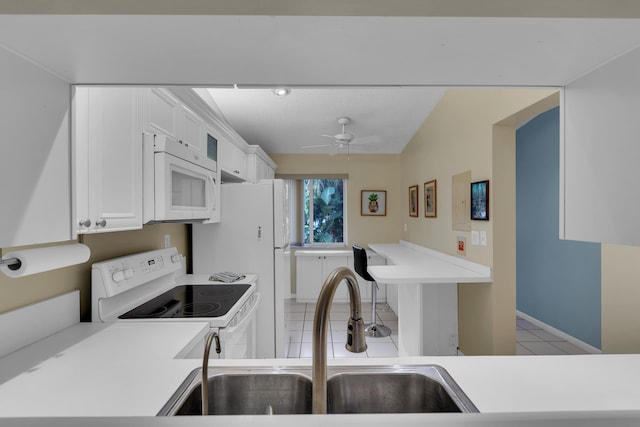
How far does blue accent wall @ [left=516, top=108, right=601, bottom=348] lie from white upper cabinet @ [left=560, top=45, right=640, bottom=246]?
112 inches

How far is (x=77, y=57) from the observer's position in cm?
64

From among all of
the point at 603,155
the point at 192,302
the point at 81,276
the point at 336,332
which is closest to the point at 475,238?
the point at 336,332

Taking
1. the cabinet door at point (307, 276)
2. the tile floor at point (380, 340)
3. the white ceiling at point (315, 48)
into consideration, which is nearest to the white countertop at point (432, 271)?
the tile floor at point (380, 340)

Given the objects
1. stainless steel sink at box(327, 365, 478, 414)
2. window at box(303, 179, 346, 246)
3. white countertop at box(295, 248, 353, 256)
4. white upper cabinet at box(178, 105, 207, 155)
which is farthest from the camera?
window at box(303, 179, 346, 246)

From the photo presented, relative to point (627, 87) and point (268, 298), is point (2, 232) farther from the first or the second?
point (268, 298)

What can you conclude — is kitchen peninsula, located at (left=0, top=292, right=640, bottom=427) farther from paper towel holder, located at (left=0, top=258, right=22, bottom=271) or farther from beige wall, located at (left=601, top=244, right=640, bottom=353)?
beige wall, located at (left=601, top=244, right=640, bottom=353)

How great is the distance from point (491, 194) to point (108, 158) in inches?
96.3

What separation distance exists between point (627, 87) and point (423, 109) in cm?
325

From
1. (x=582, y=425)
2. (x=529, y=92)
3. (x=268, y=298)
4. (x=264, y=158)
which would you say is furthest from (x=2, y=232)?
(x=264, y=158)

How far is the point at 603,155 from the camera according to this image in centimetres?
67

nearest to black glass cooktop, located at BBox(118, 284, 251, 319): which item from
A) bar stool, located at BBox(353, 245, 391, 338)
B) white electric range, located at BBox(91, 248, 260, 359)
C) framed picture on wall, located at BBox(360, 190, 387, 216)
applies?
white electric range, located at BBox(91, 248, 260, 359)

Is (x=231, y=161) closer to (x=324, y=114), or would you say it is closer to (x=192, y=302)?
(x=324, y=114)

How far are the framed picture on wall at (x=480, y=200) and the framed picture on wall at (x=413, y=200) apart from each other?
1.46 m

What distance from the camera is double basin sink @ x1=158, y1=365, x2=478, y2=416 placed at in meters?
0.94
